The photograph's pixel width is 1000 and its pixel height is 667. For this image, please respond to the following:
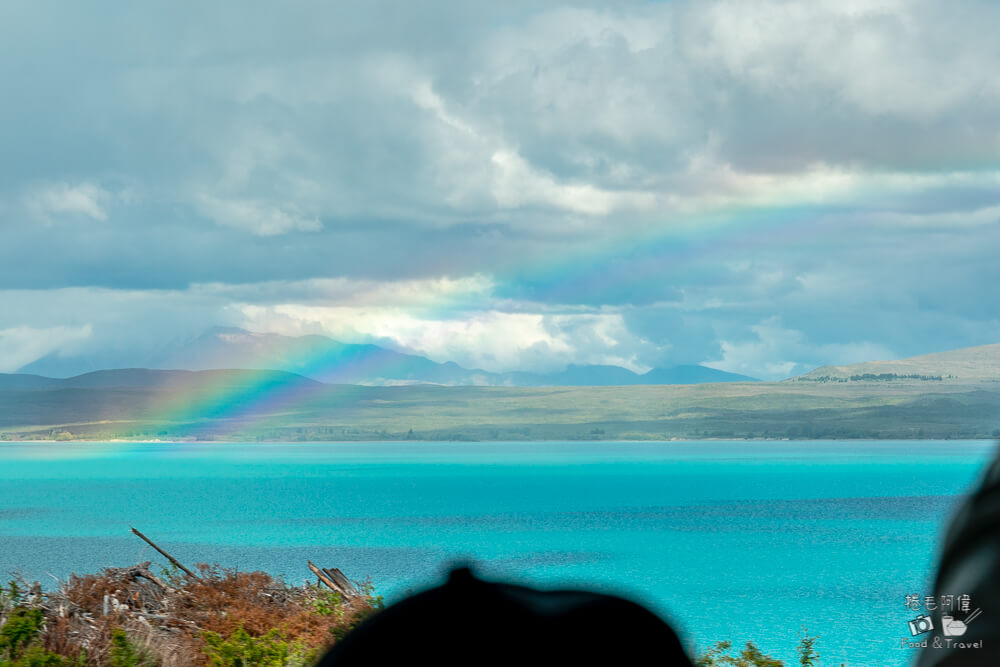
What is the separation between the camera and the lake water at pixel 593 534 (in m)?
61.0

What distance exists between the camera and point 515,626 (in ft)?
2.62

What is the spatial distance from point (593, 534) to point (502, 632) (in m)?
106

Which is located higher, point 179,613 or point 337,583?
point 179,613

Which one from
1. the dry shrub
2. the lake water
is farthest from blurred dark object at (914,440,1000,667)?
the dry shrub

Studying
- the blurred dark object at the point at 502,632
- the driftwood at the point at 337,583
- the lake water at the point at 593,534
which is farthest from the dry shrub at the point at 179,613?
the lake water at the point at 593,534

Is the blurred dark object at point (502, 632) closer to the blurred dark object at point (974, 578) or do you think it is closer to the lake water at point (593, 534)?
the lake water at point (593, 534)

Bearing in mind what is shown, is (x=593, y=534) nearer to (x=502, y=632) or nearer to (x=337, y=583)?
(x=337, y=583)

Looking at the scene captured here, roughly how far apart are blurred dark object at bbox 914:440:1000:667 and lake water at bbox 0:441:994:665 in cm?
6

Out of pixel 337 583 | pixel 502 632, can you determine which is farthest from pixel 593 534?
pixel 502 632

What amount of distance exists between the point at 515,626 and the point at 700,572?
80316 mm

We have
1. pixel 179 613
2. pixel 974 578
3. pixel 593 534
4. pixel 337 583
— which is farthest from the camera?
pixel 593 534

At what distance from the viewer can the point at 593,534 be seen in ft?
341

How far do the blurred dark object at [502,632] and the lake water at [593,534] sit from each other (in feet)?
0.15

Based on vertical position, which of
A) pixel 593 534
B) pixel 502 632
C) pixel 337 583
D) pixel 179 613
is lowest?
pixel 593 534
